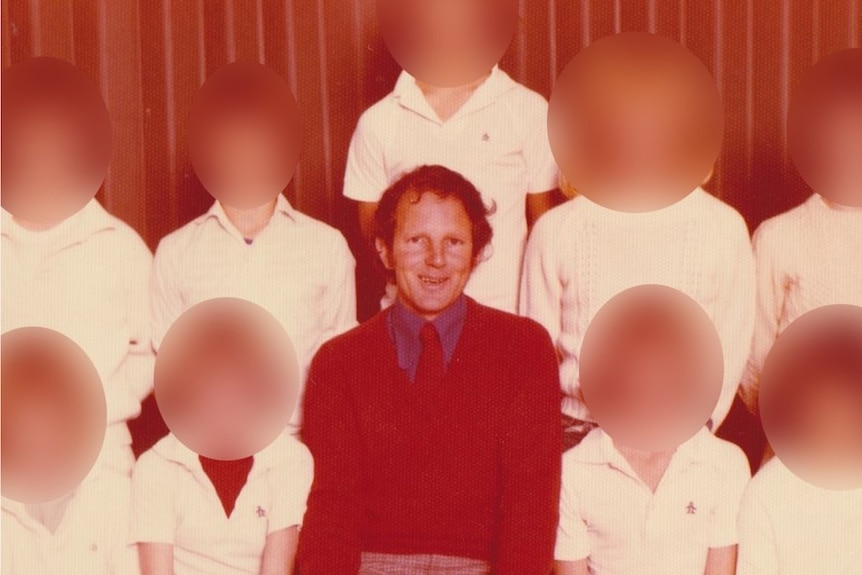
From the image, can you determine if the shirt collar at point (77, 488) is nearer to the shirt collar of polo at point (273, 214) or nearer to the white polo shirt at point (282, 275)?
the white polo shirt at point (282, 275)

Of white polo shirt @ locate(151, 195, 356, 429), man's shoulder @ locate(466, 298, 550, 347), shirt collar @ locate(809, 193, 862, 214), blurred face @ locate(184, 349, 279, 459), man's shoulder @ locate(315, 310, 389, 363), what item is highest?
shirt collar @ locate(809, 193, 862, 214)

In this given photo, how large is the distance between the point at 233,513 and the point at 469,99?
2.60 feet

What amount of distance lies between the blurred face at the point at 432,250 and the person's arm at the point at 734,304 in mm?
414

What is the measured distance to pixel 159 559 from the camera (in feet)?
5.80

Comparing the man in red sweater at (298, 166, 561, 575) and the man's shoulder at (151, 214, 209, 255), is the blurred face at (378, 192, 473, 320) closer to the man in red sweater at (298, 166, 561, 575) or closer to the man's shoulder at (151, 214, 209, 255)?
the man in red sweater at (298, 166, 561, 575)

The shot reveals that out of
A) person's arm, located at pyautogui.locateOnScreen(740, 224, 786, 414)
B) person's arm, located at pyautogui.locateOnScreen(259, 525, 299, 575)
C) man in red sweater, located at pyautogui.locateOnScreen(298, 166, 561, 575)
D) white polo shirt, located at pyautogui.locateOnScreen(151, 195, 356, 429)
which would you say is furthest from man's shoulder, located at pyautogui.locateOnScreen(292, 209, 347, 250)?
person's arm, located at pyautogui.locateOnScreen(740, 224, 786, 414)

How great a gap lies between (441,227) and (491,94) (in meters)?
0.26

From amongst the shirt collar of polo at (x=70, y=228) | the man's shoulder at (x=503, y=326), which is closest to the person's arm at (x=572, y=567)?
the man's shoulder at (x=503, y=326)

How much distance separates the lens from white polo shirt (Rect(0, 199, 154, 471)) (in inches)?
71.6

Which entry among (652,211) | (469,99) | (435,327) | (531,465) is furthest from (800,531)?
(469,99)

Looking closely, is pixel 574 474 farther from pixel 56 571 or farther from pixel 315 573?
pixel 56 571

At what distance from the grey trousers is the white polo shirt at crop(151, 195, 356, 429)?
28cm

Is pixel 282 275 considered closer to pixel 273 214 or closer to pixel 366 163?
pixel 273 214

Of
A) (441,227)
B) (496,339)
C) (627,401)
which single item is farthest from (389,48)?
(627,401)
